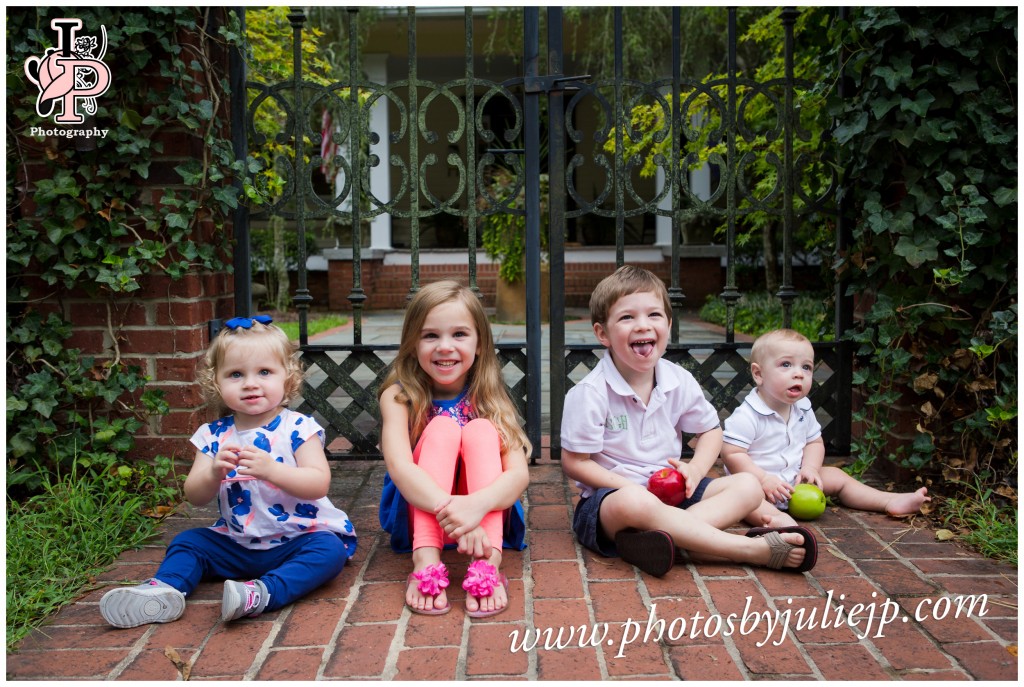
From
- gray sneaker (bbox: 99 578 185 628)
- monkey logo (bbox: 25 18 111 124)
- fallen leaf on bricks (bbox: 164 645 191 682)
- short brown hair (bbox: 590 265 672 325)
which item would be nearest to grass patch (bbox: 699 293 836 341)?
short brown hair (bbox: 590 265 672 325)

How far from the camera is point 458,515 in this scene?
2.30 metres

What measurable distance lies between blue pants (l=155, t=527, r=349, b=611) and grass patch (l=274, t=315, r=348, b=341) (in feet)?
17.4

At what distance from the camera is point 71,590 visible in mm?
2436

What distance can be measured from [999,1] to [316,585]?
9.85ft

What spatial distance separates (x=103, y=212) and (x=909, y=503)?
3156mm

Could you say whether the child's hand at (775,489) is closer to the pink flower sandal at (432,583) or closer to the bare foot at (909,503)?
the bare foot at (909,503)

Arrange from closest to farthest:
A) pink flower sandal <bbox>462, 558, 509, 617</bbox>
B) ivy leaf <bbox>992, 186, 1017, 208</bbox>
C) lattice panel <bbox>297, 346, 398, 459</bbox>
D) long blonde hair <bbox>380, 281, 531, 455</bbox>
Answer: pink flower sandal <bbox>462, 558, 509, 617</bbox> < long blonde hair <bbox>380, 281, 531, 455</bbox> < ivy leaf <bbox>992, 186, 1017, 208</bbox> < lattice panel <bbox>297, 346, 398, 459</bbox>

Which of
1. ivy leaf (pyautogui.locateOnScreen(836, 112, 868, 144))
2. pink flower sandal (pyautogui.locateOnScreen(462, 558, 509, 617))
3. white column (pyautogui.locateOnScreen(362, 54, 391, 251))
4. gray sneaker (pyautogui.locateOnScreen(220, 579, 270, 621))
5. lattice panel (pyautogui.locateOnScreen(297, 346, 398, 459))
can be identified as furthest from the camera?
white column (pyautogui.locateOnScreen(362, 54, 391, 251))

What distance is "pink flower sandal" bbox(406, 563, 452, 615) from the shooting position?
7.47 ft

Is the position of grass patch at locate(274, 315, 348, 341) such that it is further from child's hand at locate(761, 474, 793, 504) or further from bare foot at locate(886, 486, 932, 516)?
bare foot at locate(886, 486, 932, 516)

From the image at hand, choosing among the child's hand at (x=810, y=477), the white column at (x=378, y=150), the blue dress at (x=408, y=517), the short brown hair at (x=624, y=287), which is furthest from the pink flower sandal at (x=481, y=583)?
the white column at (x=378, y=150)

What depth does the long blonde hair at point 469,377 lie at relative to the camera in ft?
8.54

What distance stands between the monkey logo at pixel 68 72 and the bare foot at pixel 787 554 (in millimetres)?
2802

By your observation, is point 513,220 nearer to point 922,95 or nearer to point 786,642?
point 922,95
